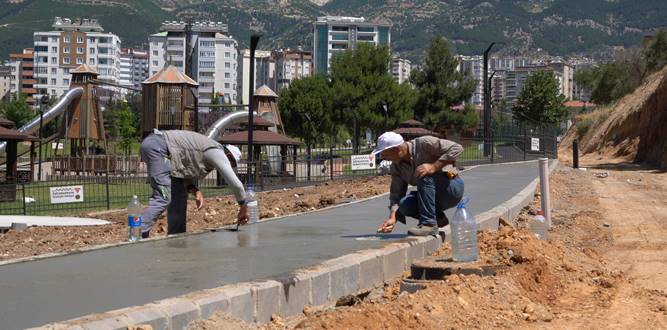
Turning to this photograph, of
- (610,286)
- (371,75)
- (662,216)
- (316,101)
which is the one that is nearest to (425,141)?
(610,286)

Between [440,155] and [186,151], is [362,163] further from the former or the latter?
[440,155]

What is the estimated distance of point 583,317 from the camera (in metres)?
7.36

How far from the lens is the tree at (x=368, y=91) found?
6575 centimetres

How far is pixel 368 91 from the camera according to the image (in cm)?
6656

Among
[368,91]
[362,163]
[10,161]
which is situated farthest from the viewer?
[368,91]

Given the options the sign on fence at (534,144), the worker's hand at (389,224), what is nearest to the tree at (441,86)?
the sign on fence at (534,144)

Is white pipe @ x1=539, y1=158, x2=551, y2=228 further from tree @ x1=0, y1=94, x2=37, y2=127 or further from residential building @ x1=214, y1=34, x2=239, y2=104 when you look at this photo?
residential building @ x1=214, y1=34, x2=239, y2=104

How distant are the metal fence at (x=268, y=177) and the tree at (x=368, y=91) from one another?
15.1 metres

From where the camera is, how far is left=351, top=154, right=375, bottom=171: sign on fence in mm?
34969

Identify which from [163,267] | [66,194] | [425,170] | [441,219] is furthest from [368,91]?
[163,267]

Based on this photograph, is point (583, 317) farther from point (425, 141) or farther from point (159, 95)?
point (159, 95)

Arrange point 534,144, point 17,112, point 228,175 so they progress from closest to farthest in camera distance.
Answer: point 228,175, point 534,144, point 17,112

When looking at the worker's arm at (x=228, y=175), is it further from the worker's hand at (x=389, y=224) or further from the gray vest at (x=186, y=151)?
the worker's hand at (x=389, y=224)

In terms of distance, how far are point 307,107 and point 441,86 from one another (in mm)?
15243
